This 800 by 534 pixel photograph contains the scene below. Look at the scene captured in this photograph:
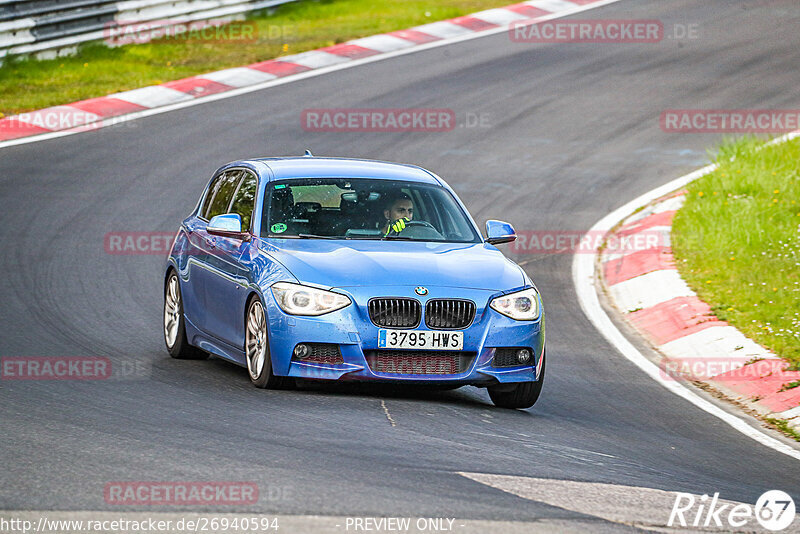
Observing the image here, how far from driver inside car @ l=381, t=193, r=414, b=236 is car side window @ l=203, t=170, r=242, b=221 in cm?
134

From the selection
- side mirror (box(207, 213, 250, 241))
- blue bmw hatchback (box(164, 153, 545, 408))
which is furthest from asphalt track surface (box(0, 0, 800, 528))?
side mirror (box(207, 213, 250, 241))

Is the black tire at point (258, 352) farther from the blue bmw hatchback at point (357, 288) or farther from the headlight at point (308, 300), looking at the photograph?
the headlight at point (308, 300)

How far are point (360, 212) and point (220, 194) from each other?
1.51 meters

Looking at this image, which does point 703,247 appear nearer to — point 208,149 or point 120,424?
point 208,149

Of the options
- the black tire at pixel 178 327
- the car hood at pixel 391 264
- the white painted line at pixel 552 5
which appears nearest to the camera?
the car hood at pixel 391 264

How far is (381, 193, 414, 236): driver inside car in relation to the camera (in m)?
9.33

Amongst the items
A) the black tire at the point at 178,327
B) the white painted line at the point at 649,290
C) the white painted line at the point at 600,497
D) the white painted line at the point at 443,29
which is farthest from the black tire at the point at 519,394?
the white painted line at the point at 443,29

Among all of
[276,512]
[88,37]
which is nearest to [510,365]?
[276,512]

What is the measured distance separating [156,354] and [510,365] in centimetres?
302

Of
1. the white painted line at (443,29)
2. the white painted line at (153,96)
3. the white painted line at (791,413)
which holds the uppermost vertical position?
the white painted line at (791,413)

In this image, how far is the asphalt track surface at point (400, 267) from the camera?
6430 mm

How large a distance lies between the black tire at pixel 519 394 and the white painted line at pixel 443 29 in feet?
54.1

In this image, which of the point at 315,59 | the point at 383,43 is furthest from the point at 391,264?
the point at 383,43

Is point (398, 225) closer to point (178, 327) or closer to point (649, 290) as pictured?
point (178, 327)
